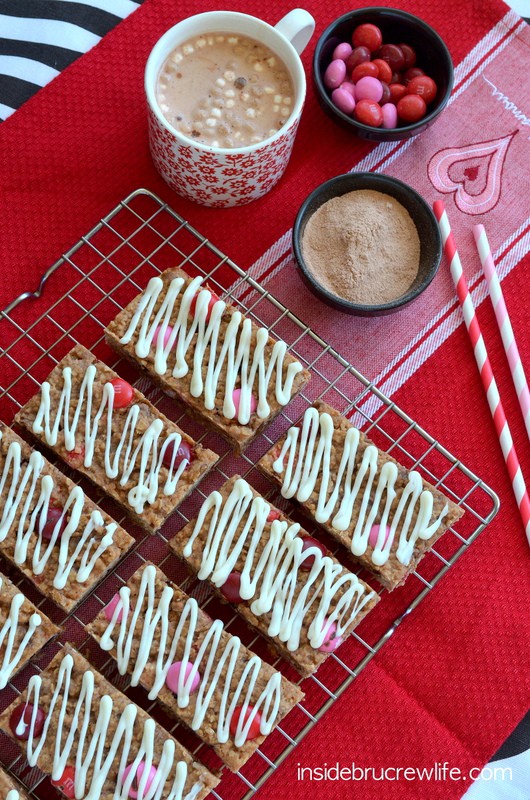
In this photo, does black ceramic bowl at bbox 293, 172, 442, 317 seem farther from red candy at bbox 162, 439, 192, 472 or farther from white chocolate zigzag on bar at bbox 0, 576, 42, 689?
white chocolate zigzag on bar at bbox 0, 576, 42, 689

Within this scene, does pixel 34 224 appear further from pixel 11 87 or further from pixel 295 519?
pixel 295 519

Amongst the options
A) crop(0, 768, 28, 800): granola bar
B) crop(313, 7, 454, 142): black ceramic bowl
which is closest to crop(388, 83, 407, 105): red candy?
crop(313, 7, 454, 142): black ceramic bowl

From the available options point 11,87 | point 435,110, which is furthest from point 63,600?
point 435,110

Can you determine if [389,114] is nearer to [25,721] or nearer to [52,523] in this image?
[52,523]

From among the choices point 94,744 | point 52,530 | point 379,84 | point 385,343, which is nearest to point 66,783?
point 94,744

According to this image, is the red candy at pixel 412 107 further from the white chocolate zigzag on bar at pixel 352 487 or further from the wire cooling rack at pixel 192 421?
the white chocolate zigzag on bar at pixel 352 487

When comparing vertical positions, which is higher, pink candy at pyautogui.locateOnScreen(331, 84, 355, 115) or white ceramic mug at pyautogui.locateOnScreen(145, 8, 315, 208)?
pink candy at pyautogui.locateOnScreen(331, 84, 355, 115)
